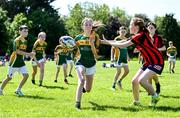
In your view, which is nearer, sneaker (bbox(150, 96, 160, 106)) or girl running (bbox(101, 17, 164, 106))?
girl running (bbox(101, 17, 164, 106))

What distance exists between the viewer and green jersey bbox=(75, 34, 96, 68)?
39.4ft

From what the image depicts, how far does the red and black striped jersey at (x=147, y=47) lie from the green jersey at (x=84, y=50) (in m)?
1.35

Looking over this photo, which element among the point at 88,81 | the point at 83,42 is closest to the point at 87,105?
the point at 88,81

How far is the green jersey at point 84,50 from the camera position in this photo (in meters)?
12.0

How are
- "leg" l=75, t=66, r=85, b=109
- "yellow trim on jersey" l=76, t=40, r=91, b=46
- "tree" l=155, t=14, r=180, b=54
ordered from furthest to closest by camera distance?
Result: "tree" l=155, t=14, r=180, b=54
"yellow trim on jersey" l=76, t=40, r=91, b=46
"leg" l=75, t=66, r=85, b=109

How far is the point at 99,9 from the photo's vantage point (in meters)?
115

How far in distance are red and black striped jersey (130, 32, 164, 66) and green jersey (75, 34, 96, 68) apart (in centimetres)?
135

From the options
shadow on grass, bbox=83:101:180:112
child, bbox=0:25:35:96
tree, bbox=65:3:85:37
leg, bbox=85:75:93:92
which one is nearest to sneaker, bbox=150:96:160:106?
A: shadow on grass, bbox=83:101:180:112

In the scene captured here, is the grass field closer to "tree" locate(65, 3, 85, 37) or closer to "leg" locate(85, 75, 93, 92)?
"leg" locate(85, 75, 93, 92)

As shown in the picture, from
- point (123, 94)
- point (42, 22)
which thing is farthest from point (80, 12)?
point (123, 94)

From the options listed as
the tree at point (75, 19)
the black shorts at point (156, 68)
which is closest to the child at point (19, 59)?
the black shorts at point (156, 68)

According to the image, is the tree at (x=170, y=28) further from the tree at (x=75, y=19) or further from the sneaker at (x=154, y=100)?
the sneaker at (x=154, y=100)

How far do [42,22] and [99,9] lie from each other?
29.2 metres

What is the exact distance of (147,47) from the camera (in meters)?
11.4
